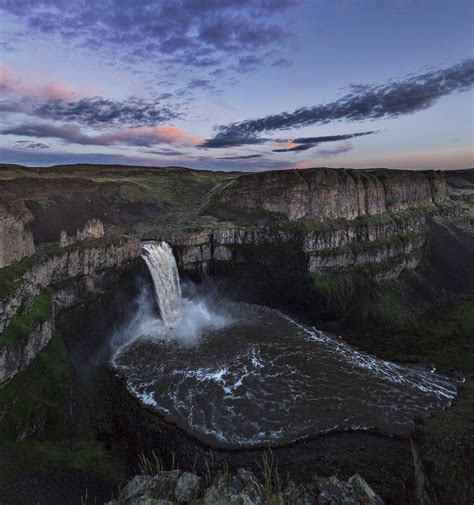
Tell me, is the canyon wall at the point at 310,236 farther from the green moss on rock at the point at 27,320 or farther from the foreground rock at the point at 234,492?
the foreground rock at the point at 234,492

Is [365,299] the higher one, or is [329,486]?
[329,486]

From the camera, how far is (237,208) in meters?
73.2

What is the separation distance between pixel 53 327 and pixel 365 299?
1718 inches

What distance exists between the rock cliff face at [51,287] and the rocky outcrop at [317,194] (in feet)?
99.5

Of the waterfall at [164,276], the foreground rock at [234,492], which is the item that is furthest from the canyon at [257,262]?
the foreground rock at [234,492]

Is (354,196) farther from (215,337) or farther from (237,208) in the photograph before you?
(215,337)

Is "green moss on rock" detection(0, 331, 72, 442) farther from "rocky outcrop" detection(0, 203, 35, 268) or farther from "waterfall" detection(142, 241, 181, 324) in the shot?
"waterfall" detection(142, 241, 181, 324)

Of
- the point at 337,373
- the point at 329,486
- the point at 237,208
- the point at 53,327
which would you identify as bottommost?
the point at 337,373

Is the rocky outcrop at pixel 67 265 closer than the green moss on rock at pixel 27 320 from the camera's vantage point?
No

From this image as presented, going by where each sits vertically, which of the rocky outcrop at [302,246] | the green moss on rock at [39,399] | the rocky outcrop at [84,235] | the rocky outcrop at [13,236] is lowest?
the green moss on rock at [39,399]

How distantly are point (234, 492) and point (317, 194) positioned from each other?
59.2 metres

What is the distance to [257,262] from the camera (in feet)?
199

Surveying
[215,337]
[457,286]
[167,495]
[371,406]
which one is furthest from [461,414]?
[457,286]

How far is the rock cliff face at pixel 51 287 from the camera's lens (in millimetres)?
25844
